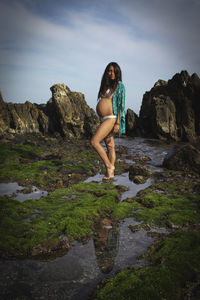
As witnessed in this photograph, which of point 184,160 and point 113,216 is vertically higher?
point 184,160

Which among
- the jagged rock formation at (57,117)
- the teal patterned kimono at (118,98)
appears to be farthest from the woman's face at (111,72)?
the jagged rock formation at (57,117)

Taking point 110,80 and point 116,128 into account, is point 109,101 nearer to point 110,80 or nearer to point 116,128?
point 110,80

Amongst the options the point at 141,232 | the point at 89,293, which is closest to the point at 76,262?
the point at 89,293

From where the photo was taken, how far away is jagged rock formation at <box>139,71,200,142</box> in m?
40.4

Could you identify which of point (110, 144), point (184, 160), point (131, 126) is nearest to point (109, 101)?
point (110, 144)

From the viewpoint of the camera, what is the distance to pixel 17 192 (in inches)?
352

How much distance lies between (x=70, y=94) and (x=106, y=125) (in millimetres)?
34270

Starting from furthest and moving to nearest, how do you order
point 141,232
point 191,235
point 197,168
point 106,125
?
1. point 197,168
2. point 106,125
3. point 141,232
4. point 191,235

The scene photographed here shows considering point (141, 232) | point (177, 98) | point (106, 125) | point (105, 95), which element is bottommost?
point (141, 232)

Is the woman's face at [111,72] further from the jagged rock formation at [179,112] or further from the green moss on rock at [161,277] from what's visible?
the jagged rock formation at [179,112]

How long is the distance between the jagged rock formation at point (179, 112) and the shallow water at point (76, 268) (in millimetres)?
36640

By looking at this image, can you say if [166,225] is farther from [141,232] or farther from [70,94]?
[70,94]

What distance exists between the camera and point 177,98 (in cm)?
4588

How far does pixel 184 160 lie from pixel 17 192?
10245mm
